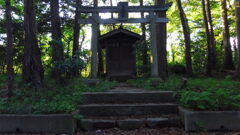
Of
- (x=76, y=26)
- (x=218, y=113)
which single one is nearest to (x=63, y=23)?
(x=76, y=26)

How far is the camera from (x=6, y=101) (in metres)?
5.47

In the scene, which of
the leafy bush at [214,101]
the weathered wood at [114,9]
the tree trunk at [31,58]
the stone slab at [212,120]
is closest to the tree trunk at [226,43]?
the weathered wood at [114,9]

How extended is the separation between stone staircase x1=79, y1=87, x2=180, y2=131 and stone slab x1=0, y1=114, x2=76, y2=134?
401 millimetres

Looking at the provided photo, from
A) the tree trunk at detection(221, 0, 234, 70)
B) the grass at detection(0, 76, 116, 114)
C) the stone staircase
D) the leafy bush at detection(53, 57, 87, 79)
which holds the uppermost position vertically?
the tree trunk at detection(221, 0, 234, 70)

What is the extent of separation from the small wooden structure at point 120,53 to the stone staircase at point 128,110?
6794 millimetres

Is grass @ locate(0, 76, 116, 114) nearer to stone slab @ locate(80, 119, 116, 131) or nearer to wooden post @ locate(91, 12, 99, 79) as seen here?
stone slab @ locate(80, 119, 116, 131)

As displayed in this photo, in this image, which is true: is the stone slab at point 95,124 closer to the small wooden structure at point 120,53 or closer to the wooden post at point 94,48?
the wooden post at point 94,48

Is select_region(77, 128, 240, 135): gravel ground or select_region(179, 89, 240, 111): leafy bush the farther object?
select_region(179, 89, 240, 111): leafy bush

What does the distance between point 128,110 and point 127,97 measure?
1.85 ft

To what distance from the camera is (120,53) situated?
42.7 ft

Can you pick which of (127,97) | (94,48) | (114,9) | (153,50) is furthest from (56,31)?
(127,97)

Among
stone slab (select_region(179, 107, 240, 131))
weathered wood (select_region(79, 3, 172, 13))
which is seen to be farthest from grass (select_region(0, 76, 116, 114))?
weathered wood (select_region(79, 3, 172, 13))

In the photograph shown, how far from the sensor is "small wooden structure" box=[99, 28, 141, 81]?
42.0 feet

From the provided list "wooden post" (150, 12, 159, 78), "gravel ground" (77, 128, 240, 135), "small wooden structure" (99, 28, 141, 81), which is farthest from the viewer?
"small wooden structure" (99, 28, 141, 81)
